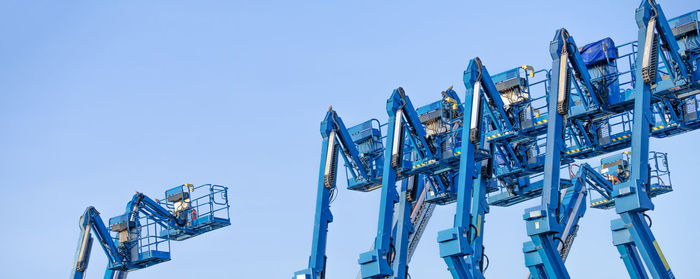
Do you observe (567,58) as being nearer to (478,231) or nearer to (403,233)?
(478,231)

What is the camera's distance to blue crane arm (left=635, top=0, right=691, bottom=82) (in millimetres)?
22797

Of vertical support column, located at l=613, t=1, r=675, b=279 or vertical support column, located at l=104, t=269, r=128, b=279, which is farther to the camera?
vertical support column, located at l=104, t=269, r=128, b=279

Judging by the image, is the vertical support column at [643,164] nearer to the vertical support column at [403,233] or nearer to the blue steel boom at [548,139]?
the blue steel boom at [548,139]

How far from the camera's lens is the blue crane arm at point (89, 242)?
31109mm

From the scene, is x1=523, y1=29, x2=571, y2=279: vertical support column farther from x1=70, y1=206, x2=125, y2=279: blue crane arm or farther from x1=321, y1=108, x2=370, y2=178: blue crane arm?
x1=70, y1=206, x2=125, y2=279: blue crane arm

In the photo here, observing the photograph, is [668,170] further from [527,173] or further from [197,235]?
[197,235]

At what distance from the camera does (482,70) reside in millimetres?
25953

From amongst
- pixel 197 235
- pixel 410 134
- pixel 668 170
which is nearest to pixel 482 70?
pixel 410 134

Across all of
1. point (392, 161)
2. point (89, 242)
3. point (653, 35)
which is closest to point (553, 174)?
point (653, 35)

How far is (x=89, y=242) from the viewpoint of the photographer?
3136 cm

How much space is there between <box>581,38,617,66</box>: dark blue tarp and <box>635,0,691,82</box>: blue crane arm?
2028 mm

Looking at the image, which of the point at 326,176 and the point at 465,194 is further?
the point at 326,176

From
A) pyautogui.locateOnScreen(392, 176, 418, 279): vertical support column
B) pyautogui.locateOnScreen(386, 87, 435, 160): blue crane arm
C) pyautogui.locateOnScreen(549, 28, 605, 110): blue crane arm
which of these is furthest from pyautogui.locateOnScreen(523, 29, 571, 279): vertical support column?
pyautogui.locateOnScreen(386, 87, 435, 160): blue crane arm

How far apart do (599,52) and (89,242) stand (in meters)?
15.7
